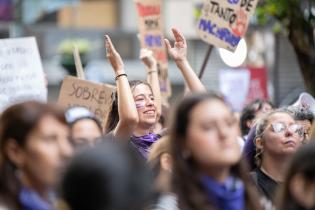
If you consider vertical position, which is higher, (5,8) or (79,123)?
(79,123)

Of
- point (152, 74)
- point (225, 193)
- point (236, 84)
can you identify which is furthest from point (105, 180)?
point (236, 84)

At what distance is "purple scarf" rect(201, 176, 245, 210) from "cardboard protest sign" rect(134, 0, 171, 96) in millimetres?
5458

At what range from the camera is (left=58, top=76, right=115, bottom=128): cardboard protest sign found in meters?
7.68

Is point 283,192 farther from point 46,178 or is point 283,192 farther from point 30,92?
point 30,92

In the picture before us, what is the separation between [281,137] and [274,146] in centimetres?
8

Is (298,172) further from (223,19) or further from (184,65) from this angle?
(223,19)

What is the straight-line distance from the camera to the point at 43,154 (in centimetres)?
427

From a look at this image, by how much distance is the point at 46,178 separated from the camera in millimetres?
4246

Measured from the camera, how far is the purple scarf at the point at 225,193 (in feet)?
14.6

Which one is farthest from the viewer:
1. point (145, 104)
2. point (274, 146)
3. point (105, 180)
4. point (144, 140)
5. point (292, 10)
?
point (292, 10)

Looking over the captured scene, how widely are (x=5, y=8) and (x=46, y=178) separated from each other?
1902 centimetres

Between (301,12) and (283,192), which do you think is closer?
(283,192)

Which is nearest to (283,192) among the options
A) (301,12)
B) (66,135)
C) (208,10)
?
(66,135)

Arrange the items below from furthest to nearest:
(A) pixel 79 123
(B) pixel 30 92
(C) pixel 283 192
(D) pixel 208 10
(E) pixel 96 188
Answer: (D) pixel 208 10, (B) pixel 30 92, (A) pixel 79 123, (C) pixel 283 192, (E) pixel 96 188
